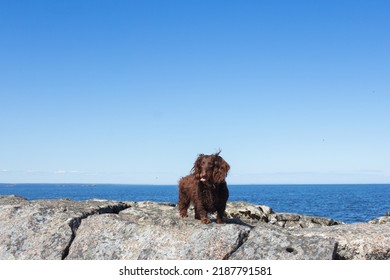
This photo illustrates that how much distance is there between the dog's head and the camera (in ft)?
30.1

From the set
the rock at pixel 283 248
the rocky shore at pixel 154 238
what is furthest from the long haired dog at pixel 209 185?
the rock at pixel 283 248

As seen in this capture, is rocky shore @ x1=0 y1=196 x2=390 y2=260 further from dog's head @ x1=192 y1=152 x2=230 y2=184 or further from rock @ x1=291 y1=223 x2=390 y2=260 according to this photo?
dog's head @ x1=192 y1=152 x2=230 y2=184

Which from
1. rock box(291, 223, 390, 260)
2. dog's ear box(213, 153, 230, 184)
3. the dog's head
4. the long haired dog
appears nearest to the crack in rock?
the long haired dog

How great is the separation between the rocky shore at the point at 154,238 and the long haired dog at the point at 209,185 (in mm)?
401

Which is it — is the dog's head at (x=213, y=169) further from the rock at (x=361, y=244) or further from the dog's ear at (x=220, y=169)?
the rock at (x=361, y=244)

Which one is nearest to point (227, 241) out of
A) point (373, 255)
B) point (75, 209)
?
point (373, 255)

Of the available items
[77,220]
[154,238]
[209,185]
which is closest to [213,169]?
[209,185]

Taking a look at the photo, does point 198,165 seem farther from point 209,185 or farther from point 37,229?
point 37,229

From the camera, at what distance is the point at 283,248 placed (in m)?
7.78

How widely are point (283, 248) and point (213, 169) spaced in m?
2.35

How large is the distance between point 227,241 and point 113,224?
260cm

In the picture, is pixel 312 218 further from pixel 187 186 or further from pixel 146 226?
pixel 146 226

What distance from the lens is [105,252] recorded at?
8547 millimetres
